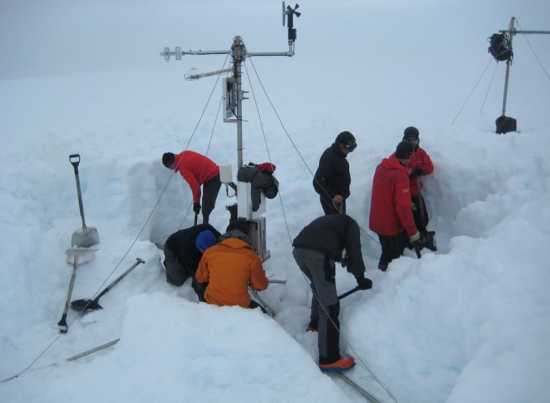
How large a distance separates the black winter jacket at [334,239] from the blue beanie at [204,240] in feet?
4.06

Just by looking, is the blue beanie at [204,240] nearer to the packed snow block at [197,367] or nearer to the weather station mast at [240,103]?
the weather station mast at [240,103]

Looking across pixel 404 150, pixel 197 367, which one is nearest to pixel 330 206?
pixel 404 150

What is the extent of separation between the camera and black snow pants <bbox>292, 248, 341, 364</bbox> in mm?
3814

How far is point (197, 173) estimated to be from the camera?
5902 millimetres

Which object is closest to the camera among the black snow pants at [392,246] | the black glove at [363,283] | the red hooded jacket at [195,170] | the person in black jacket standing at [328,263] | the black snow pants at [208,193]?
the person in black jacket standing at [328,263]

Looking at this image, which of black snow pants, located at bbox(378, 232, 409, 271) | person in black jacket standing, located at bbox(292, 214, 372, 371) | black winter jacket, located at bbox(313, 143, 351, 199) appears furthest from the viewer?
black winter jacket, located at bbox(313, 143, 351, 199)

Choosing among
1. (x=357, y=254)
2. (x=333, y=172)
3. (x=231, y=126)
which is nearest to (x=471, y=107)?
(x=231, y=126)

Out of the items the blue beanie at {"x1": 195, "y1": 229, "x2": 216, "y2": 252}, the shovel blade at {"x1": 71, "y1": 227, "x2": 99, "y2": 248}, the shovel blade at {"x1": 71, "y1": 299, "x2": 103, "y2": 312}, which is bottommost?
the shovel blade at {"x1": 71, "y1": 299, "x2": 103, "y2": 312}

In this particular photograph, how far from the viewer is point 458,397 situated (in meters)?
2.76

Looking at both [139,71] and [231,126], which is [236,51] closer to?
[231,126]

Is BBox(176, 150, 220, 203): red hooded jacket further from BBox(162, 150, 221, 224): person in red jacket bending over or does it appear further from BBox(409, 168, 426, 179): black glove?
BBox(409, 168, 426, 179): black glove

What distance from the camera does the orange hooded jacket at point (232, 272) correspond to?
3.99 meters

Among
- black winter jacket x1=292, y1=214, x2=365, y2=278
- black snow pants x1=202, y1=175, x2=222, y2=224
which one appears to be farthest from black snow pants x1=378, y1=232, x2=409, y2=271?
black snow pants x1=202, y1=175, x2=222, y2=224

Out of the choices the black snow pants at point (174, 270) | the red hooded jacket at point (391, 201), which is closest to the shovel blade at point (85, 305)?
the black snow pants at point (174, 270)
